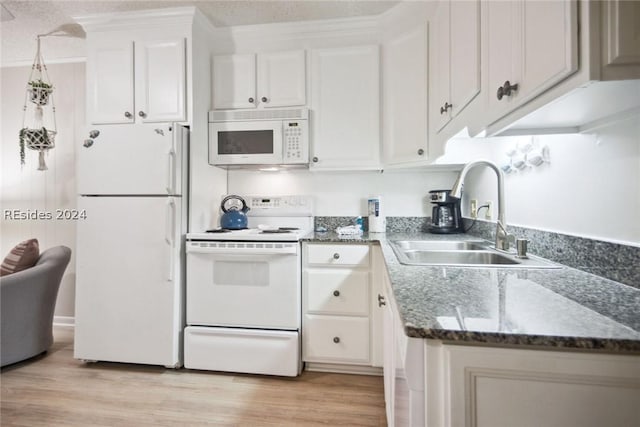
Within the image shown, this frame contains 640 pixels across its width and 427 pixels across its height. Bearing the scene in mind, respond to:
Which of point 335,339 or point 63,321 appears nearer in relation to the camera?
point 335,339

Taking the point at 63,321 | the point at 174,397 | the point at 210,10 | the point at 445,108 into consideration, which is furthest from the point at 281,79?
the point at 63,321

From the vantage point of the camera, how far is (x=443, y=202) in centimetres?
218

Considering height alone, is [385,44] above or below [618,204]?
above

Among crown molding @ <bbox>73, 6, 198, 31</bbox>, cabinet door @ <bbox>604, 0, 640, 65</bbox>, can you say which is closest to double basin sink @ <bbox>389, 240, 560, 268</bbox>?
cabinet door @ <bbox>604, 0, 640, 65</bbox>

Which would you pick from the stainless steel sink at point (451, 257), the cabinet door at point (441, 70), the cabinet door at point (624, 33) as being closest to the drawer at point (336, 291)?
the stainless steel sink at point (451, 257)

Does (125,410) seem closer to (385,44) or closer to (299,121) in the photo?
(299,121)

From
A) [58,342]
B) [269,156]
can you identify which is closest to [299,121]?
[269,156]

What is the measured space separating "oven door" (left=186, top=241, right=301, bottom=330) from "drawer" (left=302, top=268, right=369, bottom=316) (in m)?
0.09

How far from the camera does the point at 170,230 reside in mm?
1949

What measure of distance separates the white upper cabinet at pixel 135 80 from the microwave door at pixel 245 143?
0.29 metres

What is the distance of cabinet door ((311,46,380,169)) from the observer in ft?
7.22

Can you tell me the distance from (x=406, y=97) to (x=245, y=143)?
119cm

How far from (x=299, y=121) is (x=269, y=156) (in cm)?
34

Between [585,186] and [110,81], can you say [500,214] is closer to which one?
[585,186]
